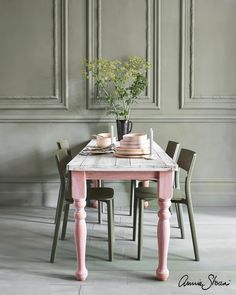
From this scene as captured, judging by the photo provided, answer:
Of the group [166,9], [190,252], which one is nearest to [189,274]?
[190,252]

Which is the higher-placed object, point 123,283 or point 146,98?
point 146,98

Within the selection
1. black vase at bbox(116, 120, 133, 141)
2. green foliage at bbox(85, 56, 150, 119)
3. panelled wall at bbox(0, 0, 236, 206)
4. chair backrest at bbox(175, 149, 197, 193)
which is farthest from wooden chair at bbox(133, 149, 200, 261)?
panelled wall at bbox(0, 0, 236, 206)

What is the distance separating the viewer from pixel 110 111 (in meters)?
4.80

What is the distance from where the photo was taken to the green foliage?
4672mm

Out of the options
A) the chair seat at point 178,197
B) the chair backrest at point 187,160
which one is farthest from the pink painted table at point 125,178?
the chair seat at point 178,197

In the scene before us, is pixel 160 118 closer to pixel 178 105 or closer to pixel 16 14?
pixel 178 105

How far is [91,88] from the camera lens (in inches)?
194

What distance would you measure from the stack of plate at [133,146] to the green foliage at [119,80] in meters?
1.54

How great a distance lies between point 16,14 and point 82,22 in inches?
29.8

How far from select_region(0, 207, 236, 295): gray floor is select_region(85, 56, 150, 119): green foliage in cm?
131

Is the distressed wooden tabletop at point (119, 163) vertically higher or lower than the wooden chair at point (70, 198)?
higher

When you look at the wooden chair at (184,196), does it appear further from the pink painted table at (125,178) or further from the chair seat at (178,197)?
the pink painted table at (125,178)

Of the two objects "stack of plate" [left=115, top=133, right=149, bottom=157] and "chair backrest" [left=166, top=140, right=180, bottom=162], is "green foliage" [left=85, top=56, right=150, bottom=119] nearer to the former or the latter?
"chair backrest" [left=166, top=140, right=180, bottom=162]

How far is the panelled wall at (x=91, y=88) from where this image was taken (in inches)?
191
